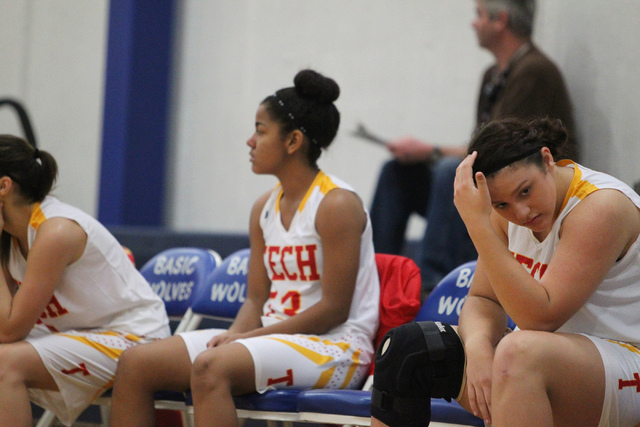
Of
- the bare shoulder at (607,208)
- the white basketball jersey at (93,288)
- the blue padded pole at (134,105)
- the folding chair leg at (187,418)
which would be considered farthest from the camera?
the blue padded pole at (134,105)

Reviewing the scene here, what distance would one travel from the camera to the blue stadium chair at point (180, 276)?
118 inches

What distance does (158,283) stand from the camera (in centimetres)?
308

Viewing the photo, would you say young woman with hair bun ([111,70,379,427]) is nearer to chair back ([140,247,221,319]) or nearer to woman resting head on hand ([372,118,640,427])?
chair back ([140,247,221,319])

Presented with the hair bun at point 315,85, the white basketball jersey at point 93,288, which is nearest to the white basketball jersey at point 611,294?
the hair bun at point 315,85

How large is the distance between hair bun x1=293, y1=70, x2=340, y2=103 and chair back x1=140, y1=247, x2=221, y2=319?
84 cm

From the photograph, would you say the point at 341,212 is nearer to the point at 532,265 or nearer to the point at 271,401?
the point at 271,401

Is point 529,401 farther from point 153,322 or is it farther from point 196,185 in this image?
point 196,185

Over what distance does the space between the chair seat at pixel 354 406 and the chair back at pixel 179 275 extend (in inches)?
40.5

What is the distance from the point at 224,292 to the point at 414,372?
126 cm

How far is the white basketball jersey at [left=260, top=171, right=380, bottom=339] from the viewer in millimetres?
2469

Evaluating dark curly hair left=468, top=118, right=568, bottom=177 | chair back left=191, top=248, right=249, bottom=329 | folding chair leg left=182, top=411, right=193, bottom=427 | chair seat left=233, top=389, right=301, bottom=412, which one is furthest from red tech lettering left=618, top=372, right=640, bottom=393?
chair back left=191, top=248, right=249, bottom=329

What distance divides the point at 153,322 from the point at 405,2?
3017mm

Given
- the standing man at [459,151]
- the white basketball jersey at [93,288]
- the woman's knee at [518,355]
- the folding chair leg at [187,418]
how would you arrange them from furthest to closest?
1. the standing man at [459,151]
2. the white basketball jersey at [93,288]
3. the folding chair leg at [187,418]
4. the woman's knee at [518,355]

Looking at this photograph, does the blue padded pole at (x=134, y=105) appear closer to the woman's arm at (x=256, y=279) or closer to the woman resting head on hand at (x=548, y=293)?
the woman's arm at (x=256, y=279)
